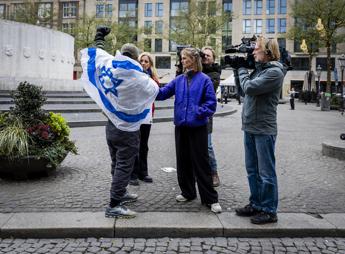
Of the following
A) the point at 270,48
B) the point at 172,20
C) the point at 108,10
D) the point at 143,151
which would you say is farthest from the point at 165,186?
the point at 108,10

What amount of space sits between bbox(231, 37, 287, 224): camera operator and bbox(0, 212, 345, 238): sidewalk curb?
0.20m

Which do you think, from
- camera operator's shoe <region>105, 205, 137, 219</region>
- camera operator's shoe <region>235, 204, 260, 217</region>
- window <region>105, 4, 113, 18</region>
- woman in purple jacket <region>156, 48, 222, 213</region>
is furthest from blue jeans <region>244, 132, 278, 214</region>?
window <region>105, 4, 113, 18</region>

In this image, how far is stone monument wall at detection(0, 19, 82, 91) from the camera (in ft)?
73.7

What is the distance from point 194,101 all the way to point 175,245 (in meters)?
1.67

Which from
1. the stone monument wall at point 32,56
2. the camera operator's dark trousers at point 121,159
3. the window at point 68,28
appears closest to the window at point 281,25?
the window at point 68,28

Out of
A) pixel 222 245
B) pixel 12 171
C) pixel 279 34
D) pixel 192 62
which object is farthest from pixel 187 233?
pixel 279 34

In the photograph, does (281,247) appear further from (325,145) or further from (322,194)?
(325,145)

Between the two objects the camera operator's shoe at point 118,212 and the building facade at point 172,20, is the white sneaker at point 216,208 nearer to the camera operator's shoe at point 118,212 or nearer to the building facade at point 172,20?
the camera operator's shoe at point 118,212

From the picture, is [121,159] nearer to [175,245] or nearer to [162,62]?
[175,245]

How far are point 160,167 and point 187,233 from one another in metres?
3.23

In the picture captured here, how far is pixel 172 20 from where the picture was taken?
7225 centimetres

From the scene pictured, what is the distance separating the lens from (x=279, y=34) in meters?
71.2

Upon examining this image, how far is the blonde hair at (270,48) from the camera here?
4.42 metres

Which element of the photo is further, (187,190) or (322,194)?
(322,194)
